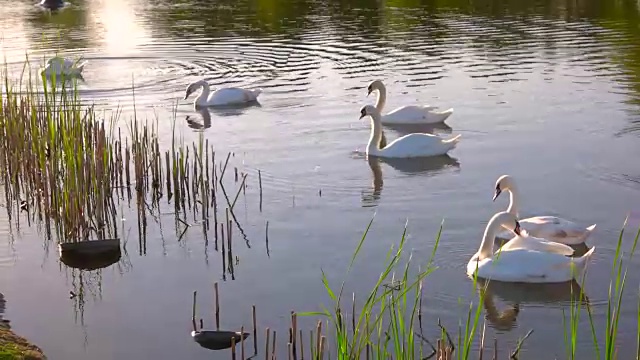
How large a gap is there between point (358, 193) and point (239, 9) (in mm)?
23559

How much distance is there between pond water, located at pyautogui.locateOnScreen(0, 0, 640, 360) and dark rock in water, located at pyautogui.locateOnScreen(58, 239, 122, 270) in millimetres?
150

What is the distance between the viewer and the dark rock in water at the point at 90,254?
9.38 m

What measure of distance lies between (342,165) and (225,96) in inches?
192

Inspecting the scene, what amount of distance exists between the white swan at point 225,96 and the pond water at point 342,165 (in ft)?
1.02

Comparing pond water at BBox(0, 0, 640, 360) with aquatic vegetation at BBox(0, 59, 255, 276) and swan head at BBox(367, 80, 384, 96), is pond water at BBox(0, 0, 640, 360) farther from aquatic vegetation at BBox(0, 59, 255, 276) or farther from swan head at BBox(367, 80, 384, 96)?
swan head at BBox(367, 80, 384, 96)

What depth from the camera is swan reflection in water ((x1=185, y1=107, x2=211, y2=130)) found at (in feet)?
52.9

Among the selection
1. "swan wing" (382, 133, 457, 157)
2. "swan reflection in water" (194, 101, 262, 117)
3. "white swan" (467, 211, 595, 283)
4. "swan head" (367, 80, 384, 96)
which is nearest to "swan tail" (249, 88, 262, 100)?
"swan reflection in water" (194, 101, 262, 117)

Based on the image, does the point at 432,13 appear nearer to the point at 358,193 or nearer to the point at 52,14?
the point at 52,14

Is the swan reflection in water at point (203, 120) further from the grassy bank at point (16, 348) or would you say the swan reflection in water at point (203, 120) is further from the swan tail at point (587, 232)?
the grassy bank at point (16, 348)

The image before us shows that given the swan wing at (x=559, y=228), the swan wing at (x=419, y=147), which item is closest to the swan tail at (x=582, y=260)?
the swan wing at (x=559, y=228)

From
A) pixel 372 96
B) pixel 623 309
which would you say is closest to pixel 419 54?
pixel 372 96

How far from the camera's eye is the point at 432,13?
3130cm

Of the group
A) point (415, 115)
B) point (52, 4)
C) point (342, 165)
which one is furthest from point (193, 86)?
point (52, 4)

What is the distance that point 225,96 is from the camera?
17.3 m
